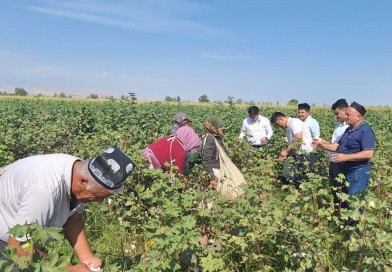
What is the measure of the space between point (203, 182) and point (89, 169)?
117 inches

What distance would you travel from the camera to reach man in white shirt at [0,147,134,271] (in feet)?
6.92

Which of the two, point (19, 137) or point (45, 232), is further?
point (19, 137)

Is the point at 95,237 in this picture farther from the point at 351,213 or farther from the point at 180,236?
the point at 351,213

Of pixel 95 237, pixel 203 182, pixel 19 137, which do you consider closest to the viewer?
pixel 95 237

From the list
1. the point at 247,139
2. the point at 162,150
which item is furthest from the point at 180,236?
the point at 247,139

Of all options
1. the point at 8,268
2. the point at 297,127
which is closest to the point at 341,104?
the point at 297,127

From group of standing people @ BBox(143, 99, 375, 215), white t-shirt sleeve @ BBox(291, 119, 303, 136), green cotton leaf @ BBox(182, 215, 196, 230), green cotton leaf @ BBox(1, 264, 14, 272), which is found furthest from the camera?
white t-shirt sleeve @ BBox(291, 119, 303, 136)

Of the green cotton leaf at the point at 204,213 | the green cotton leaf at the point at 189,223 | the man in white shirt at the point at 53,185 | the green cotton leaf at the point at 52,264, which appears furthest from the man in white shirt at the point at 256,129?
the green cotton leaf at the point at 52,264

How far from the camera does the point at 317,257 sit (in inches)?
105

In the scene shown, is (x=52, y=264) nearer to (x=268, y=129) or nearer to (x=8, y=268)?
(x=8, y=268)

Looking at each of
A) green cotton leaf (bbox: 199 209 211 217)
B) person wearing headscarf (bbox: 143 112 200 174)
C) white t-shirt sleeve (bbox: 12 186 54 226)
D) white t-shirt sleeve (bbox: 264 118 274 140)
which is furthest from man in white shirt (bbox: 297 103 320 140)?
white t-shirt sleeve (bbox: 12 186 54 226)

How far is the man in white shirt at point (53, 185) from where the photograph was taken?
211 cm

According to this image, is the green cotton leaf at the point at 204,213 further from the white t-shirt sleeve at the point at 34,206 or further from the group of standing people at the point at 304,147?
the white t-shirt sleeve at the point at 34,206

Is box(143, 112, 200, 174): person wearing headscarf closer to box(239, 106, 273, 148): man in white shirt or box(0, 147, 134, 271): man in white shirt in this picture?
box(0, 147, 134, 271): man in white shirt
